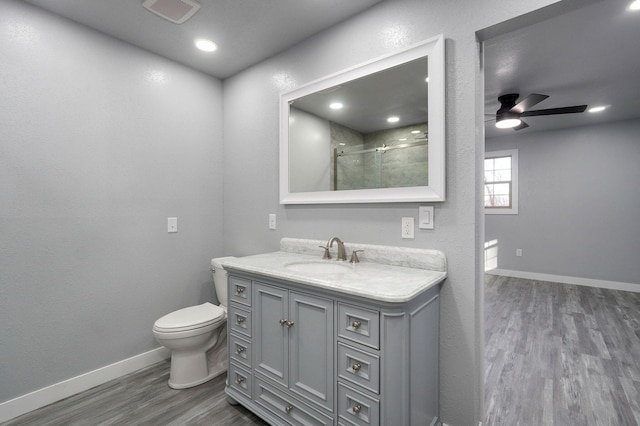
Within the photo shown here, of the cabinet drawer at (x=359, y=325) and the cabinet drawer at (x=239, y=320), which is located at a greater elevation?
the cabinet drawer at (x=359, y=325)

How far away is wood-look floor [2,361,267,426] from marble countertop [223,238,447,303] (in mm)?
882

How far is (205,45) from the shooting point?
7.47 feet

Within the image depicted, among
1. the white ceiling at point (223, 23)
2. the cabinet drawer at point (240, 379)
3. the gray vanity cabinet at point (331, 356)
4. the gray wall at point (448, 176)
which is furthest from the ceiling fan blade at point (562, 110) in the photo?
the cabinet drawer at point (240, 379)

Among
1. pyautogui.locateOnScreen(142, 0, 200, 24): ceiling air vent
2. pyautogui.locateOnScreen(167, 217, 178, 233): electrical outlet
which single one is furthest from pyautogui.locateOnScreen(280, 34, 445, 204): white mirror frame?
pyautogui.locateOnScreen(167, 217, 178, 233): electrical outlet

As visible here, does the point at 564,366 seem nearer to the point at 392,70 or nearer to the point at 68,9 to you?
the point at 392,70

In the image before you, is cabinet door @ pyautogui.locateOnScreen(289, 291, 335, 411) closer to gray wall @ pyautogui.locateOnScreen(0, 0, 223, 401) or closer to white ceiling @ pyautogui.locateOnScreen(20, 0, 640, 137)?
gray wall @ pyautogui.locateOnScreen(0, 0, 223, 401)

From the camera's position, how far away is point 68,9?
189cm

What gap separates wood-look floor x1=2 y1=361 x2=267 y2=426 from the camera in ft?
5.69

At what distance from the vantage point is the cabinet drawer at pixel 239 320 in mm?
1773

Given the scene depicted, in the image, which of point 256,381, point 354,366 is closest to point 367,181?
point 354,366

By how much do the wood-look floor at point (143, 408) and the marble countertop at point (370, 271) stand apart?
88cm

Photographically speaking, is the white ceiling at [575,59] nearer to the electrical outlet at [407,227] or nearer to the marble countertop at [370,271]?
the electrical outlet at [407,227]

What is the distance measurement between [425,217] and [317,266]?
73 cm

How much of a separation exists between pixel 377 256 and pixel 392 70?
3.64 ft
